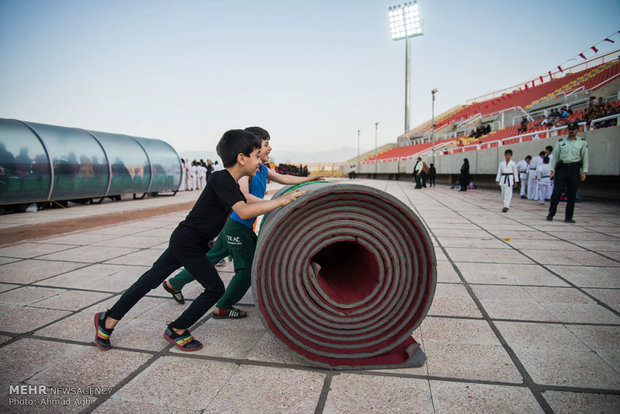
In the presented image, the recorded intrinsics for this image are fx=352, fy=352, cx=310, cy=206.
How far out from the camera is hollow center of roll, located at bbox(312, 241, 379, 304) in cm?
236

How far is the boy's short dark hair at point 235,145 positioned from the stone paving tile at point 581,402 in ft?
7.37

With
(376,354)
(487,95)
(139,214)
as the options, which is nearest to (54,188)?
(139,214)

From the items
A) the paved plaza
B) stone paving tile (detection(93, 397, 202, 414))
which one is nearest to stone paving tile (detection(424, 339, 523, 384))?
the paved plaza

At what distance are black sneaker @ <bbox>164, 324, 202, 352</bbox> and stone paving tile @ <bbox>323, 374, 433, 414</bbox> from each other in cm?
97

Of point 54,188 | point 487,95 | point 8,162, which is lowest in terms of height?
point 54,188

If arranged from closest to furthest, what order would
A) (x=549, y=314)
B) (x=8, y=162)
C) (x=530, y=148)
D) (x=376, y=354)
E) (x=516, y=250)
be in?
(x=376, y=354) → (x=549, y=314) → (x=516, y=250) → (x=8, y=162) → (x=530, y=148)

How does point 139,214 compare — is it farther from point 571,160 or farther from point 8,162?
point 571,160

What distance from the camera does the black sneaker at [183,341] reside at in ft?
7.78

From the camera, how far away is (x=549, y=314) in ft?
9.44

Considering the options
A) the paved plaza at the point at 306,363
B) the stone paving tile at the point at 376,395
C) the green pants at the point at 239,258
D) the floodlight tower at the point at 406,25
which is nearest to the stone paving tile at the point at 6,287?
the paved plaza at the point at 306,363

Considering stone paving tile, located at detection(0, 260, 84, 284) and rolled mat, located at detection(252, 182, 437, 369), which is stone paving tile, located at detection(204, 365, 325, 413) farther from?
stone paving tile, located at detection(0, 260, 84, 284)

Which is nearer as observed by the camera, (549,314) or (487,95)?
(549,314)

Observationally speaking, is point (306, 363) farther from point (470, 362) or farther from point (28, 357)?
point (28, 357)

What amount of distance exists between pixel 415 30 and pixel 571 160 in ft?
171
